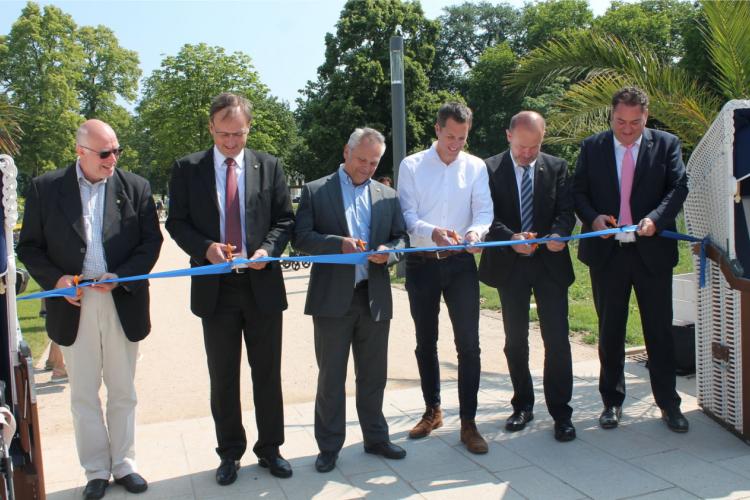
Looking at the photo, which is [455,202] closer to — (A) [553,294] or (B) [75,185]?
(A) [553,294]

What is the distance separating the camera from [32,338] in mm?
9398

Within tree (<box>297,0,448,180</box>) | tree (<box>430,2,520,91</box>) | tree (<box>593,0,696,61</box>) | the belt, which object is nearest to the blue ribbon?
the belt

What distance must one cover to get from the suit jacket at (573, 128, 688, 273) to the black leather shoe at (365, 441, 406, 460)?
191 centimetres

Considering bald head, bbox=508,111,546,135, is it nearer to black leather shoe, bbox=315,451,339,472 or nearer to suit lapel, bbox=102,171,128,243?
black leather shoe, bbox=315,451,339,472

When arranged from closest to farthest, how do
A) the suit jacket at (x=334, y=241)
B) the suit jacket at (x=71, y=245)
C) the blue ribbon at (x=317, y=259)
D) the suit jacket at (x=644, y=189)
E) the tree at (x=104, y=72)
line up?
the blue ribbon at (x=317, y=259) < the suit jacket at (x=71, y=245) < the suit jacket at (x=334, y=241) < the suit jacket at (x=644, y=189) < the tree at (x=104, y=72)

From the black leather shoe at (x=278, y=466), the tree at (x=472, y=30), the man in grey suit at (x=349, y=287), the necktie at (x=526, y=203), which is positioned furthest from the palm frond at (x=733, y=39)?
the tree at (x=472, y=30)

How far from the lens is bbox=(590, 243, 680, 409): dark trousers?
4816 mm

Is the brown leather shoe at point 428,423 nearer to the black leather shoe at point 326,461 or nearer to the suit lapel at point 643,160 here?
the black leather shoe at point 326,461

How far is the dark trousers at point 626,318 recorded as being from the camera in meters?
4.82

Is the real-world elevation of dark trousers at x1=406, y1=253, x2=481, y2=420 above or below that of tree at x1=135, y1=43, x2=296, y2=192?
below

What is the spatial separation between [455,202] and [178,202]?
180 centimetres

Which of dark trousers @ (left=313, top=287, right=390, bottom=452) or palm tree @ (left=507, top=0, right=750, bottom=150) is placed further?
palm tree @ (left=507, top=0, right=750, bottom=150)

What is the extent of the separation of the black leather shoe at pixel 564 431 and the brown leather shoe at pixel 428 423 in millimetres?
826

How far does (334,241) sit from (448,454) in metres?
1.61
